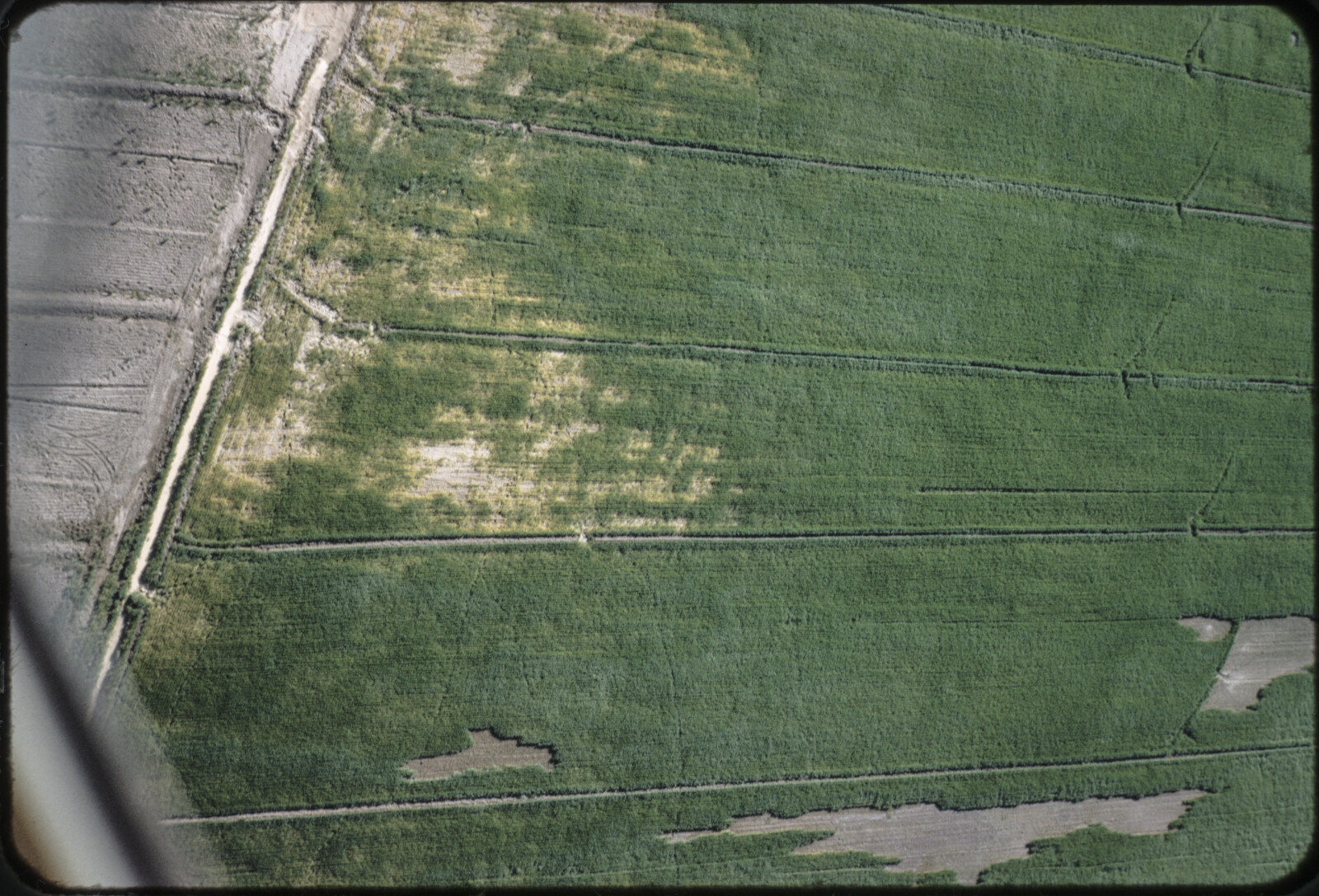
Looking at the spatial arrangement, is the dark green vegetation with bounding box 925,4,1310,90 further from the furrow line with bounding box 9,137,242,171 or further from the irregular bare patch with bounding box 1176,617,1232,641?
the furrow line with bounding box 9,137,242,171

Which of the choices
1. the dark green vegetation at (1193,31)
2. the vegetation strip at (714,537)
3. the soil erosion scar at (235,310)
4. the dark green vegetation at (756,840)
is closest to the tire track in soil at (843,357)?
the soil erosion scar at (235,310)

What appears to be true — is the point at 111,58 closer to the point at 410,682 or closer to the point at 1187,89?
the point at 410,682

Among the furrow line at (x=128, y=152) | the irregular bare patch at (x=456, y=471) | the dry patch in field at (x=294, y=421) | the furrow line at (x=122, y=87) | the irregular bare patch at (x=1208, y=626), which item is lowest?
the irregular bare patch at (x=1208, y=626)

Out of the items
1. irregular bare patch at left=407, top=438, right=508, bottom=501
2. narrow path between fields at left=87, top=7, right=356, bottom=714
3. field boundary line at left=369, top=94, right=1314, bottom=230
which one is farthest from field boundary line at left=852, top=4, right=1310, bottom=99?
irregular bare patch at left=407, top=438, right=508, bottom=501

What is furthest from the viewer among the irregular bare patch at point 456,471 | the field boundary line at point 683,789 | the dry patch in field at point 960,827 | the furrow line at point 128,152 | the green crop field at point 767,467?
the dry patch in field at point 960,827

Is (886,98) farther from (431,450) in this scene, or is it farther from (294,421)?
(294,421)

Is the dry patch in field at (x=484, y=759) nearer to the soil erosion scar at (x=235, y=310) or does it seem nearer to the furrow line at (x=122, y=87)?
the soil erosion scar at (x=235, y=310)
